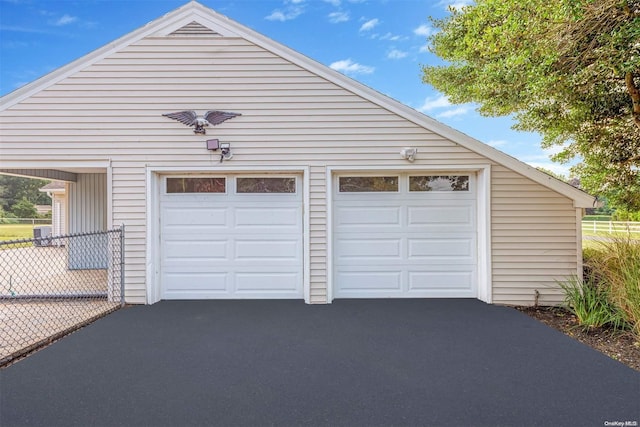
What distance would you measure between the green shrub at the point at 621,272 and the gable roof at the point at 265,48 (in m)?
0.79

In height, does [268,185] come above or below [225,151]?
below

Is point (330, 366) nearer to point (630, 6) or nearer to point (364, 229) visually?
point (364, 229)

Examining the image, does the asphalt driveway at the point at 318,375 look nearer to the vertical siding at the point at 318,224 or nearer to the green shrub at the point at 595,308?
the green shrub at the point at 595,308

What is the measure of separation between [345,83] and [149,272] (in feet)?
14.4

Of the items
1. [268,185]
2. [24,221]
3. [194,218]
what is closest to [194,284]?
[194,218]

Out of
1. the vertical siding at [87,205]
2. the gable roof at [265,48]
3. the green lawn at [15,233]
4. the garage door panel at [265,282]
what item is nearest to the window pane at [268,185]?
the garage door panel at [265,282]

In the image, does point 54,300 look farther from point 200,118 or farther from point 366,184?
point 366,184

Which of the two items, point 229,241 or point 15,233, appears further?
point 15,233

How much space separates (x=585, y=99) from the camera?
18.7ft

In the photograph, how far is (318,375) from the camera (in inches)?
118

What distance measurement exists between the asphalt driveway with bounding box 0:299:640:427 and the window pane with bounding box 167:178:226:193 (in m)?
2.09

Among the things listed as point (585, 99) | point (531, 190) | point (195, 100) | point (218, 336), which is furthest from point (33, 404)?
point (585, 99)

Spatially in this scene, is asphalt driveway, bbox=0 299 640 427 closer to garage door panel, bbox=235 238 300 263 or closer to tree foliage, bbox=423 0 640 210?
garage door panel, bbox=235 238 300 263

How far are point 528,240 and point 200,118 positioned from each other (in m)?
5.62
